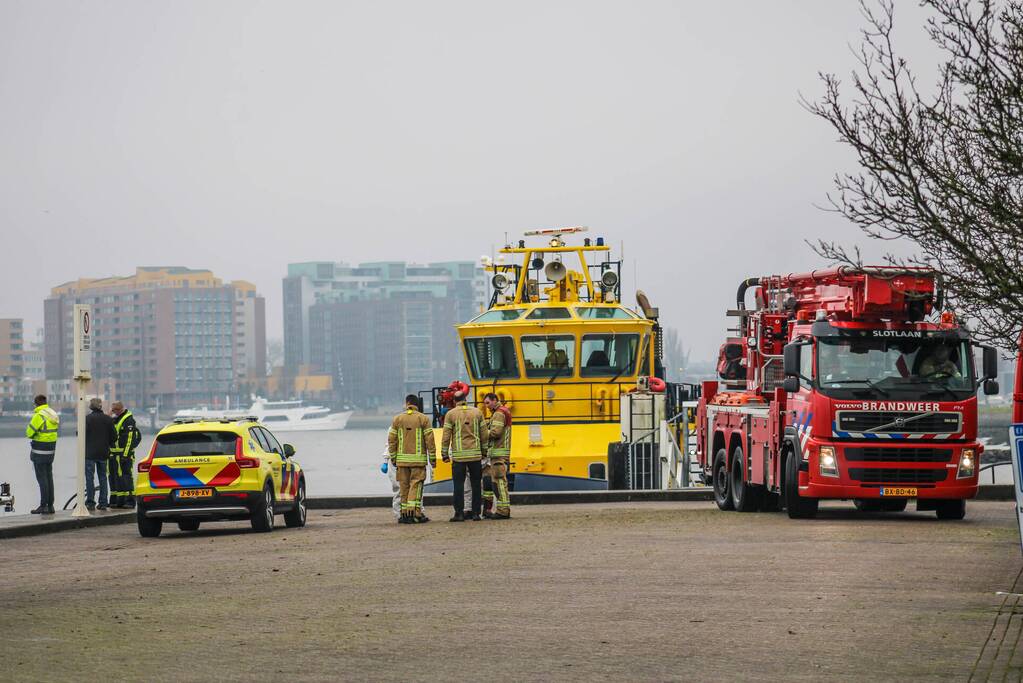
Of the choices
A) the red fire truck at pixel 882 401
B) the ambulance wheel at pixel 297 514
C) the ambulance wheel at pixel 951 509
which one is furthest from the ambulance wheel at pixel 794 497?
the ambulance wheel at pixel 297 514

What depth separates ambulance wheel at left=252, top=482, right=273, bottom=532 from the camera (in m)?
24.1

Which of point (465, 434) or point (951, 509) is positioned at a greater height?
point (465, 434)

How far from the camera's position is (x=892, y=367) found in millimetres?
23438

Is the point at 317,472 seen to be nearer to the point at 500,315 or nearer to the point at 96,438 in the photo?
the point at 500,315

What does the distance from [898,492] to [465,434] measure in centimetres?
628

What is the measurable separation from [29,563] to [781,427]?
→ 1052cm

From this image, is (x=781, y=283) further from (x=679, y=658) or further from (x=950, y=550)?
(x=679, y=658)

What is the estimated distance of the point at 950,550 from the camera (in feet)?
61.7

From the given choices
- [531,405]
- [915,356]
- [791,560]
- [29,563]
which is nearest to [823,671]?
[791,560]

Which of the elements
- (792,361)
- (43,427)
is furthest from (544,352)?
(792,361)

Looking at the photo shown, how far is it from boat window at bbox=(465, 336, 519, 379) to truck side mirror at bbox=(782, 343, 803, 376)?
14538 millimetres

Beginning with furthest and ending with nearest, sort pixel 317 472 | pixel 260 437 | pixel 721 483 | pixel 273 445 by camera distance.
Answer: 1. pixel 317 472
2. pixel 721 483
3. pixel 273 445
4. pixel 260 437

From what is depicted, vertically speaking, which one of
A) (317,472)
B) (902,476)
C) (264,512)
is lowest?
(317,472)

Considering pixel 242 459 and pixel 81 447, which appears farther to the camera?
pixel 81 447
